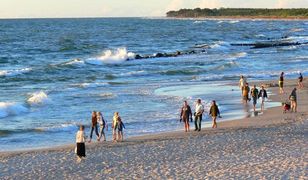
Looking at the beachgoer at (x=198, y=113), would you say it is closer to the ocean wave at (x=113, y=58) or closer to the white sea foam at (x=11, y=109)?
the white sea foam at (x=11, y=109)

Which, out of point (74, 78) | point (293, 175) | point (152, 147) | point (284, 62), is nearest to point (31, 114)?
point (152, 147)

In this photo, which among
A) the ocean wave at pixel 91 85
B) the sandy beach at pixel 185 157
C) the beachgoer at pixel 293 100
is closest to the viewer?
the sandy beach at pixel 185 157

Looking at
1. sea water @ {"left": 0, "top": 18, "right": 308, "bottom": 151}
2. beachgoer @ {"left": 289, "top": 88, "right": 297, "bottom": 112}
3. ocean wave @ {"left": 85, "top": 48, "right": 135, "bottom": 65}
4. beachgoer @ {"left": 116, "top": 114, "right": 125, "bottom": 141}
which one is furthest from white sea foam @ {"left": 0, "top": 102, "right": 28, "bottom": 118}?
ocean wave @ {"left": 85, "top": 48, "right": 135, "bottom": 65}

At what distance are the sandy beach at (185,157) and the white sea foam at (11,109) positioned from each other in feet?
28.4

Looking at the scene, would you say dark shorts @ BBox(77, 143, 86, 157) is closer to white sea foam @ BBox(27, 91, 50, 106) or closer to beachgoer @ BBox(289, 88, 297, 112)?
beachgoer @ BBox(289, 88, 297, 112)

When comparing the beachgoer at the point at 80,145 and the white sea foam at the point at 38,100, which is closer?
the beachgoer at the point at 80,145

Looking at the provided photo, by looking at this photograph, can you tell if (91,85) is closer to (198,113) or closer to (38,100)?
(38,100)

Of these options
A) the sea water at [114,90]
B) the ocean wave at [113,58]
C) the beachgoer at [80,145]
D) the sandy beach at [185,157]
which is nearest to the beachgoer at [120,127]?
the sandy beach at [185,157]

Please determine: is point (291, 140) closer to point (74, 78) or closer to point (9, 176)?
point (9, 176)

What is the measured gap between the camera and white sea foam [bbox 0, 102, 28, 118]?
27.1m

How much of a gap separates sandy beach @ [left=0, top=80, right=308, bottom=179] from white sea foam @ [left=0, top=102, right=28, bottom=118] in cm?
866

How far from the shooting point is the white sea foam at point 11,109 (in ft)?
88.9

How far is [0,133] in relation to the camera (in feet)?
73.8

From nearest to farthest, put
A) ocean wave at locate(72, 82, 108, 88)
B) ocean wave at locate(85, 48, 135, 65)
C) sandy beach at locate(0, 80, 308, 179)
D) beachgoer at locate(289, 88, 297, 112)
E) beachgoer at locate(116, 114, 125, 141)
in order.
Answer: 1. sandy beach at locate(0, 80, 308, 179)
2. beachgoer at locate(116, 114, 125, 141)
3. beachgoer at locate(289, 88, 297, 112)
4. ocean wave at locate(72, 82, 108, 88)
5. ocean wave at locate(85, 48, 135, 65)
